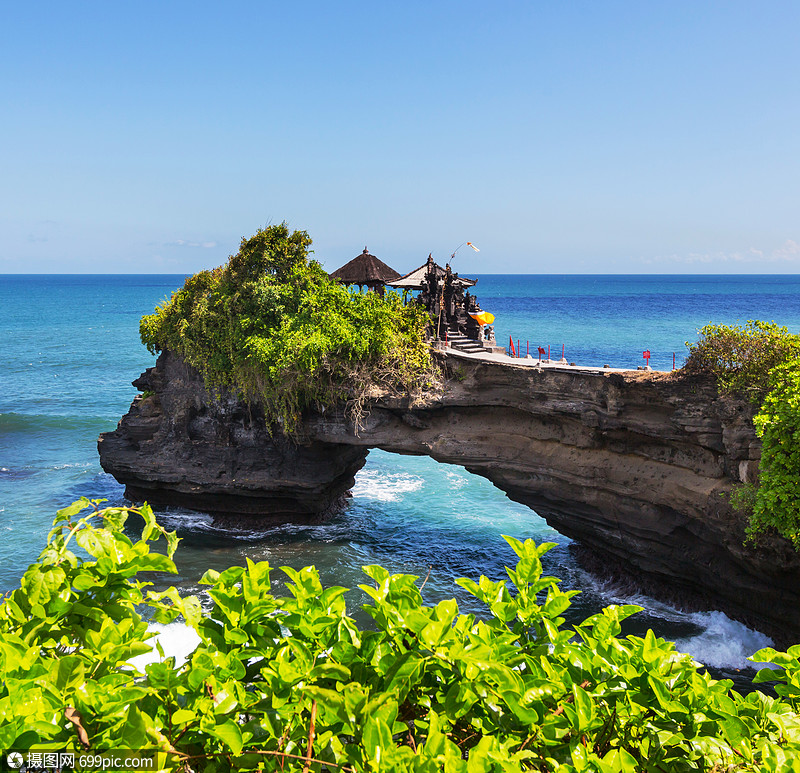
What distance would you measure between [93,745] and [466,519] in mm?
22650

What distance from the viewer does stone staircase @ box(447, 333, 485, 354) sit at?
21.2 meters

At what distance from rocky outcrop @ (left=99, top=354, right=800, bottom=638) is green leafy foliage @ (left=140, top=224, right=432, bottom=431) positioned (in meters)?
0.84

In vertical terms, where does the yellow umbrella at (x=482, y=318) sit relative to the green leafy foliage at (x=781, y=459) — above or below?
above

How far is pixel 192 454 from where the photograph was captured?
21.7 meters

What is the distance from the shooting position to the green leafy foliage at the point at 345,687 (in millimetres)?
2473

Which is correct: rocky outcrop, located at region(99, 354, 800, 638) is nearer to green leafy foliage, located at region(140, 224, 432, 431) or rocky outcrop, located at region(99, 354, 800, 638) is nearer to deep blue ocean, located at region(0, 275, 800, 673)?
green leafy foliage, located at region(140, 224, 432, 431)

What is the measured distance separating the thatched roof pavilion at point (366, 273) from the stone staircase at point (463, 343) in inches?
117

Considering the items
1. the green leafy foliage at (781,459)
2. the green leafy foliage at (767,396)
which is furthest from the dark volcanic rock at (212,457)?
the green leafy foliage at (781,459)

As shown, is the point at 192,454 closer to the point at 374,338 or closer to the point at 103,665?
the point at 374,338

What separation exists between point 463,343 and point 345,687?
19.0 m

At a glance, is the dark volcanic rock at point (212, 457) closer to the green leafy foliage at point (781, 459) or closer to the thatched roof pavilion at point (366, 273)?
the thatched roof pavilion at point (366, 273)

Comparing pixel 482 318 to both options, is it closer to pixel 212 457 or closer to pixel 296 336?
pixel 296 336

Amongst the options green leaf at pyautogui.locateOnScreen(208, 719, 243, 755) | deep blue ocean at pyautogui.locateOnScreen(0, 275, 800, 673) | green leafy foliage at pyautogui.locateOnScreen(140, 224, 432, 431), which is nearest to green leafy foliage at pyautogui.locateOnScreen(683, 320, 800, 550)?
deep blue ocean at pyautogui.locateOnScreen(0, 275, 800, 673)

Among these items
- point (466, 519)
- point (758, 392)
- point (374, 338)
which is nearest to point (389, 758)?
point (758, 392)
